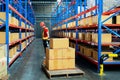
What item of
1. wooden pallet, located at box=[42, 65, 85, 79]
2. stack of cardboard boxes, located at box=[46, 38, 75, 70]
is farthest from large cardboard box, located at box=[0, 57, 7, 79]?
stack of cardboard boxes, located at box=[46, 38, 75, 70]

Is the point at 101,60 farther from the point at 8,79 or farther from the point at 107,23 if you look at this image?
the point at 8,79

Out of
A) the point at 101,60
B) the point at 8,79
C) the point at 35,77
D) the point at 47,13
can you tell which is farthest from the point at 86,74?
the point at 47,13

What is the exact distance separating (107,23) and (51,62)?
2124 millimetres

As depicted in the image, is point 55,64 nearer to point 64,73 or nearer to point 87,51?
point 64,73

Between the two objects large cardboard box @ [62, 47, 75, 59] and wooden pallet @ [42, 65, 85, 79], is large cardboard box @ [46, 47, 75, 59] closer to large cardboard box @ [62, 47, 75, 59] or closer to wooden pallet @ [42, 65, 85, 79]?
large cardboard box @ [62, 47, 75, 59]

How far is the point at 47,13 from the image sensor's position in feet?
110

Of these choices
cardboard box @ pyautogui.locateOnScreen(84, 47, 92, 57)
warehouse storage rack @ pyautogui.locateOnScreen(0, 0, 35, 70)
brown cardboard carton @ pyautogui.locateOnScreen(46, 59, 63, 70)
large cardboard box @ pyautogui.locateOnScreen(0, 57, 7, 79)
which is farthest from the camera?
cardboard box @ pyautogui.locateOnScreen(84, 47, 92, 57)

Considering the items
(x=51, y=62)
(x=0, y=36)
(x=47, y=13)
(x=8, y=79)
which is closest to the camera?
(x=8, y=79)

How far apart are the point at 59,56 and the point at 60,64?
241 millimetres

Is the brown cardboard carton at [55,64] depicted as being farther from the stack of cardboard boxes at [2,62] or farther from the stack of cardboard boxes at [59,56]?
the stack of cardboard boxes at [2,62]

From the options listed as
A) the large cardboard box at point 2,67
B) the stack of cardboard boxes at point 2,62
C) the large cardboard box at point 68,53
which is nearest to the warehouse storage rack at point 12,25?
the stack of cardboard boxes at point 2,62

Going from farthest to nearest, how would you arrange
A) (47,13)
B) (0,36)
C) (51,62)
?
(47,13)
(0,36)
(51,62)

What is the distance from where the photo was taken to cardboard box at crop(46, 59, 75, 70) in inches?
265

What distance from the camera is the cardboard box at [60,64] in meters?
6.73
